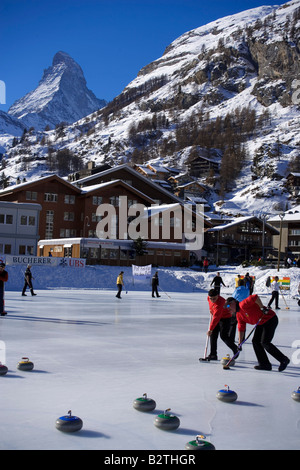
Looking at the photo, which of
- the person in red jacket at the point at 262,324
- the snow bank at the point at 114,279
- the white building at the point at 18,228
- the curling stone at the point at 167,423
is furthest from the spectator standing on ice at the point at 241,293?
the white building at the point at 18,228

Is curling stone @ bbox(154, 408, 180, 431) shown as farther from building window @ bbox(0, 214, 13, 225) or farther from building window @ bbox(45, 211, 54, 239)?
building window @ bbox(45, 211, 54, 239)

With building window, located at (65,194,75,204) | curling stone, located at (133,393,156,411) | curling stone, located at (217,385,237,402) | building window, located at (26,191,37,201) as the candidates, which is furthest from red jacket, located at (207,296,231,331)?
building window, located at (65,194,75,204)

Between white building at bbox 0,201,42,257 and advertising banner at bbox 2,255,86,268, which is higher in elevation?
white building at bbox 0,201,42,257

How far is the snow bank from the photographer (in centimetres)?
3662

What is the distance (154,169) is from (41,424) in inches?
5275

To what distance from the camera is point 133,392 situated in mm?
6297

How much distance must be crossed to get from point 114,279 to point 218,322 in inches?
1278

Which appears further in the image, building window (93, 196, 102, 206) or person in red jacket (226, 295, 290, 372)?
building window (93, 196, 102, 206)

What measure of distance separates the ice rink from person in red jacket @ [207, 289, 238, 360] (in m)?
0.37

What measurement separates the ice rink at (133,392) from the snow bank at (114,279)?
24508 mm

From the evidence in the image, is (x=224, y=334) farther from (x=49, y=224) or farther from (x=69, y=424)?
(x=49, y=224)

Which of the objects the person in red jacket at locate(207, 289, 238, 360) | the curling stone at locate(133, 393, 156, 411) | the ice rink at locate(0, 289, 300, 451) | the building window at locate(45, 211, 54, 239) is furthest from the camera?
the building window at locate(45, 211, 54, 239)

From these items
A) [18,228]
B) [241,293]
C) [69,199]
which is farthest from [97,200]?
[241,293]

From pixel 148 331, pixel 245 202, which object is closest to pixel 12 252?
pixel 148 331
